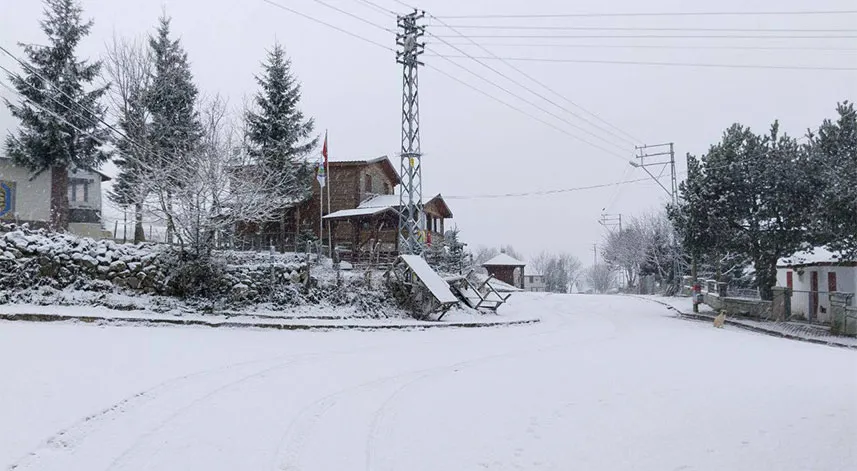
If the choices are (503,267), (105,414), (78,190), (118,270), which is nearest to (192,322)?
(118,270)

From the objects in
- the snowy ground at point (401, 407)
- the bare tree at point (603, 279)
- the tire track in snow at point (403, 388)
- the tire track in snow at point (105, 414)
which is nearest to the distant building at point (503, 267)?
the tire track in snow at point (403, 388)

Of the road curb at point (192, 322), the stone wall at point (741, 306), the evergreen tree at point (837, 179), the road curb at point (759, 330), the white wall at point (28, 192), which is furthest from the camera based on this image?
the white wall at point (28, 192)

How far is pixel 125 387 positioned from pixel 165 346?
328 centimetres

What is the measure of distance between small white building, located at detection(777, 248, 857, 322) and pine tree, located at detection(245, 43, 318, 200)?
22027 millimetres

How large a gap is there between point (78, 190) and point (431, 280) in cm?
2711

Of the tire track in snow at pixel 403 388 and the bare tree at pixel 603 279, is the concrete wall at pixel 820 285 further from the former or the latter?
the bare tree at pixel 603 279

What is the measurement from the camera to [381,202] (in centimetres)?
3312

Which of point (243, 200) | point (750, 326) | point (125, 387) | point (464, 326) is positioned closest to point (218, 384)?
point (125, 387)

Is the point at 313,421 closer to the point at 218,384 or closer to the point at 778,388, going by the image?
the point at 218,384

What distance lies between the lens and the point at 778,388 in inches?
281

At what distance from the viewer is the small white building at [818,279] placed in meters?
20.2

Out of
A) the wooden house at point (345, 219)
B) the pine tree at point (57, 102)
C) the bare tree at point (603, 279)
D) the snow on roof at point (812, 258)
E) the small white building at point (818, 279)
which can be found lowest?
the bare tree at point (603, 279)

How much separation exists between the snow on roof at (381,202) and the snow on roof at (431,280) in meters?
14.0

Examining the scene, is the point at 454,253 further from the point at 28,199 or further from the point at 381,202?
the point at 28,199
